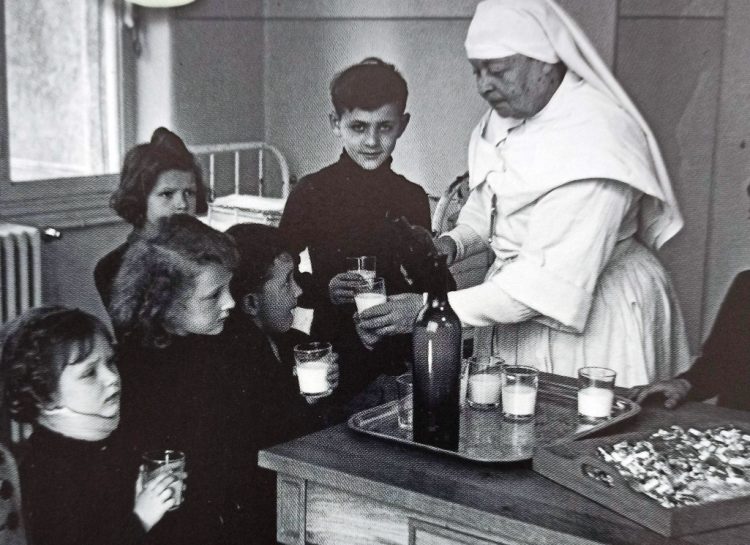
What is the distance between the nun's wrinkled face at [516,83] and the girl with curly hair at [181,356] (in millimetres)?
769

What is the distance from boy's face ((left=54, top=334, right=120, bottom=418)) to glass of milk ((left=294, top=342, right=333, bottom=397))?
0.44 meters

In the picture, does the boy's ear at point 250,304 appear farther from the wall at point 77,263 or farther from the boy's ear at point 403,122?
the boy's ear at point 403,122

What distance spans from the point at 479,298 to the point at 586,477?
80 centimetres

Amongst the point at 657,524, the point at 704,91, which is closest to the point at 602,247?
the point at 704,91

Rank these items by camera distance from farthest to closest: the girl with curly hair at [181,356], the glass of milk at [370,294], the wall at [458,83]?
the glass of milk at [370,294] → the wall at [458,83] → the girl with curly hair at [181,356]

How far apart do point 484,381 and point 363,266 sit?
659mm

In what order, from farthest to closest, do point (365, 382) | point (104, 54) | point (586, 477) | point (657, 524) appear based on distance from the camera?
1. point (365, 382)
2. point (104, 54)
3. point (586, 477)
4. point (657, 524)

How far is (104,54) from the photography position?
2.00m

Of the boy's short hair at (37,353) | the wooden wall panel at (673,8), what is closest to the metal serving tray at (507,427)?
the boy's short hair at (37,353)

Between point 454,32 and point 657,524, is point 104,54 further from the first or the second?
point 657,524

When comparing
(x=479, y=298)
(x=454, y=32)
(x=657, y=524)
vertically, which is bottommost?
(x=657, y=524)

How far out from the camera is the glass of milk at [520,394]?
6.27 ft

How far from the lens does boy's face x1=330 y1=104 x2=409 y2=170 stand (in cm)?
251

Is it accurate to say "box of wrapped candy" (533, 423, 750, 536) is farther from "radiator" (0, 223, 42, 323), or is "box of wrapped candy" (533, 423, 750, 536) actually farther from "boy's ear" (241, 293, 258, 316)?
"radiator" (0, 223, 42, 323)
